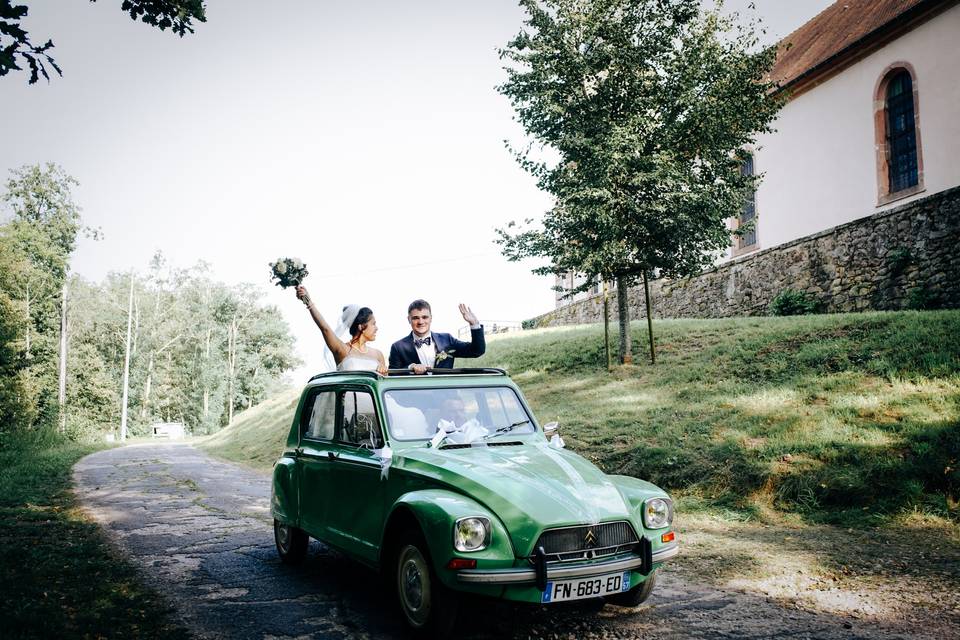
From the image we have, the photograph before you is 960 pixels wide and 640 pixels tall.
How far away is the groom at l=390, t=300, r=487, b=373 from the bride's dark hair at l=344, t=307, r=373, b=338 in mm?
409

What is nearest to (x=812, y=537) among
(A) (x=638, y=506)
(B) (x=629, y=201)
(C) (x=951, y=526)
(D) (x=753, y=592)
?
(C) (x=951, y=526)

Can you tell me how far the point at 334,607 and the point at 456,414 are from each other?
172 centimetres

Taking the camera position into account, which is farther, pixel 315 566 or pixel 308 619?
pixel 315 566

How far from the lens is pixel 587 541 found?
4199mm

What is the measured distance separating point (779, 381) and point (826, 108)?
16.0 metres

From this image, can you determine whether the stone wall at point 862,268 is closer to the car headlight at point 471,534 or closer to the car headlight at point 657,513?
the car headlight at point 657,513

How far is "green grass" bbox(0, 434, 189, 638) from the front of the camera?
177 inches

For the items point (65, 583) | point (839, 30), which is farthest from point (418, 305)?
point (839, 30)

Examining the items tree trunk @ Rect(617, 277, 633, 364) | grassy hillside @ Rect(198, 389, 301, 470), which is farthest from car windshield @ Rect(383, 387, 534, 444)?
grassy hillside @ Rect(198, 389, 301, 470)

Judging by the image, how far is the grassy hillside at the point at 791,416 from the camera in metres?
7.91

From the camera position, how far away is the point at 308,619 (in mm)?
4797

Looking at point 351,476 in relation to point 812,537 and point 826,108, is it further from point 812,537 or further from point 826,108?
point 826,108

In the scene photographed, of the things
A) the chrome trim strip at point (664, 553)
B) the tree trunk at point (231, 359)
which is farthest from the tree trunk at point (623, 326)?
the tree trunk at point (231, 359)

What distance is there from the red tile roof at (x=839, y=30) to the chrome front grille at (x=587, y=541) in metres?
17.6
